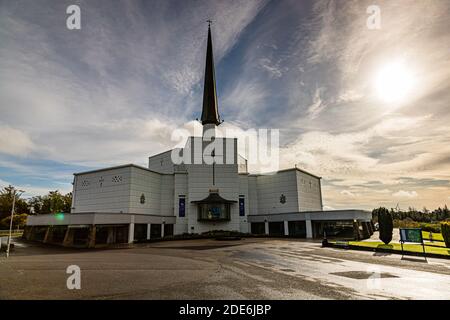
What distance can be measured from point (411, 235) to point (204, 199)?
95.5 feet

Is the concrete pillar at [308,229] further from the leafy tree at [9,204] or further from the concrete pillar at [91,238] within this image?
the leafy tree at [9,204]

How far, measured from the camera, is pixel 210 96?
169 ft

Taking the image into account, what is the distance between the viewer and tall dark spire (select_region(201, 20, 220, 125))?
165 feet

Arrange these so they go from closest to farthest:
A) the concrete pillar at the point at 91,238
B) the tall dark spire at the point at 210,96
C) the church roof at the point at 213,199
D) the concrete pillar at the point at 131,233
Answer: the concrete pillar at the point at 91,238 → the concrete pillar at the point at 131,233 → the church roof at the point at 213,199 → the tall dark spire at the point at 210,96

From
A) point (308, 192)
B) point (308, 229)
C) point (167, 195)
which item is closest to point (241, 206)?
point (308, 229)

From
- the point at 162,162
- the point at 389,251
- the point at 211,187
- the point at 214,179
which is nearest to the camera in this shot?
the point at 389,251

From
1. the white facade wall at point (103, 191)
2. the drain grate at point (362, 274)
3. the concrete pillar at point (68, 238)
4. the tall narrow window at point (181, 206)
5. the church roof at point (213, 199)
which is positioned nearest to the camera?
the drain grate at point (362, 274)

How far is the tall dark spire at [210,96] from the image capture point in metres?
50.2

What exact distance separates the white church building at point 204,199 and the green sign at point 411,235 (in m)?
17.0

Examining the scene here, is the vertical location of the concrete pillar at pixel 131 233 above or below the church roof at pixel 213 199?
below

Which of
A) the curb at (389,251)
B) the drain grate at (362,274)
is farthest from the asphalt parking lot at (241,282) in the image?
the curb at (389,251)

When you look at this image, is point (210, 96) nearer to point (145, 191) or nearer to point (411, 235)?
point (145, 191)
